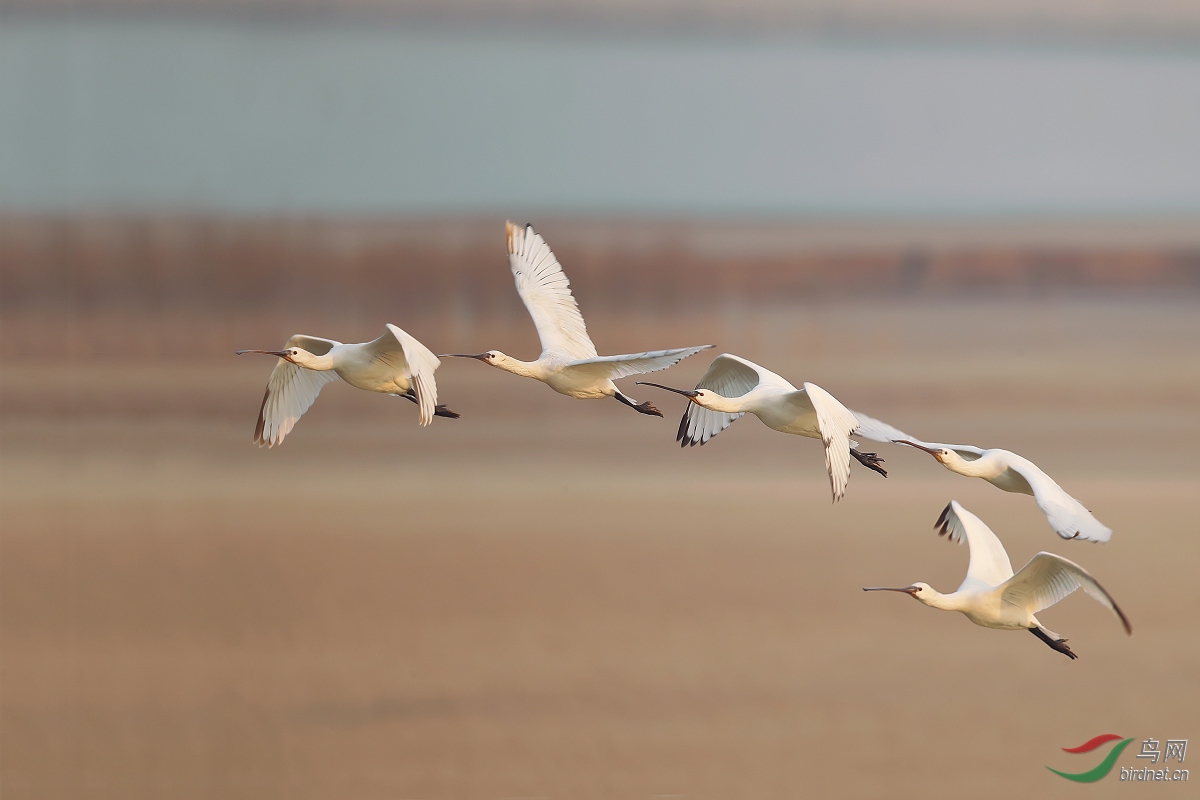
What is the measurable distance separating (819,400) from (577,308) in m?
2.05

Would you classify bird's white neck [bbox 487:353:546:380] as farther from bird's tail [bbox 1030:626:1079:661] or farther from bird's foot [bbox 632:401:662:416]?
bird's tail [bbox 1030:626:1079:661]

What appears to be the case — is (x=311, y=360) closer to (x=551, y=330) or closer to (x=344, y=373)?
(x=344, y=373)

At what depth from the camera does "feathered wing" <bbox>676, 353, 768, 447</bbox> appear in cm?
846

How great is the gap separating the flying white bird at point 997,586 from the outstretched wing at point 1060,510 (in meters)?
0.55

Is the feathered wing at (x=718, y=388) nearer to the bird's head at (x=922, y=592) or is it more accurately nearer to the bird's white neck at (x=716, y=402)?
the bird's white neck at (x=716, y=402)

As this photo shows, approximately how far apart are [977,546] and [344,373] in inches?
161

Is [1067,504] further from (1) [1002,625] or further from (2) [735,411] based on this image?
(2) [735,411]

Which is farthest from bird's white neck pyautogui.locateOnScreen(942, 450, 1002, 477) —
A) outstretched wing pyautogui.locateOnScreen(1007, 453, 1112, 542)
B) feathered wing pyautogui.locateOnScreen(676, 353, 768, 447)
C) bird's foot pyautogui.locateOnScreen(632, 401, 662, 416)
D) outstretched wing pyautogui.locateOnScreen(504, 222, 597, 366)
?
outstretched wing pyautogui.locateOnScreen(504, 222, 597, 366)

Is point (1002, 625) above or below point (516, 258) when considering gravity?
below

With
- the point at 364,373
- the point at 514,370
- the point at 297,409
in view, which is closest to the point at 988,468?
the point at 514,370

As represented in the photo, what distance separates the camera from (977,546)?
827cm

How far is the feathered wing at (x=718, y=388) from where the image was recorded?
8461 mm

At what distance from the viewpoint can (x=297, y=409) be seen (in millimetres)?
9047

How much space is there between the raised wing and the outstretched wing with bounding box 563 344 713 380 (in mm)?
2132
